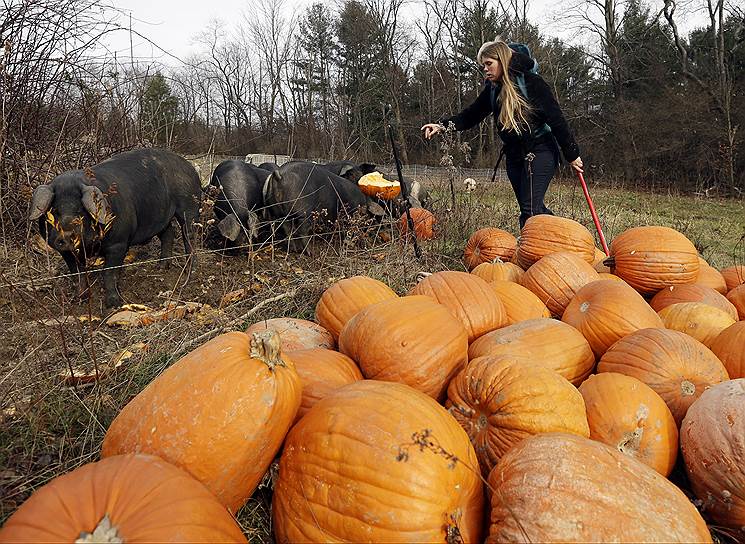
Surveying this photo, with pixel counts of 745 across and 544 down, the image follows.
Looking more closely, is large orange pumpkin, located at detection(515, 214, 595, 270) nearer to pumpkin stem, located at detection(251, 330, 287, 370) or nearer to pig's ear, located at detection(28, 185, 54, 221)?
pumpkin stem, located at detection(251, 330, 287, 370)

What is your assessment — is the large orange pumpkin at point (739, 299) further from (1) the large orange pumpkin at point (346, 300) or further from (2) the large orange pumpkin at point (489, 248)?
(1) the large orange pumpkin at point (346, 300)

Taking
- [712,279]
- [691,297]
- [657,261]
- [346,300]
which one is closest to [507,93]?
[657,261]

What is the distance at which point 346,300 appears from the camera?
2.78 m

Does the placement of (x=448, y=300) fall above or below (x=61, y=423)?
above

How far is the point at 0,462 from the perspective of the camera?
1.90 metres

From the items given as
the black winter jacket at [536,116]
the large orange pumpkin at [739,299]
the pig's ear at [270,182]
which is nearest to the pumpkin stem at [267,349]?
the large orange pumpkin at [739,299]

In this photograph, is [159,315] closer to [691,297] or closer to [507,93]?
[691,297]

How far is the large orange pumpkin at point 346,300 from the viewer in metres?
2.74

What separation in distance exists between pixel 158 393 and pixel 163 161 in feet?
13.8

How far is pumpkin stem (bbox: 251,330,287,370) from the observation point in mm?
1612

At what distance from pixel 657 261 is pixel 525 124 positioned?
2.14 m

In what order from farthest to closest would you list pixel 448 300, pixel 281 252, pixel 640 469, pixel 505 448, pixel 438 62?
pixel 438 62 → pixel 281 252 → pixel 448 300 → pixel 505 448 → pixel 640 469

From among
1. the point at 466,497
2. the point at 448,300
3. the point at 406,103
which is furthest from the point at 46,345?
the point at 406,103

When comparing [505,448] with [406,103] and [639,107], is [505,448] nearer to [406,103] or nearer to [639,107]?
[639,107]
